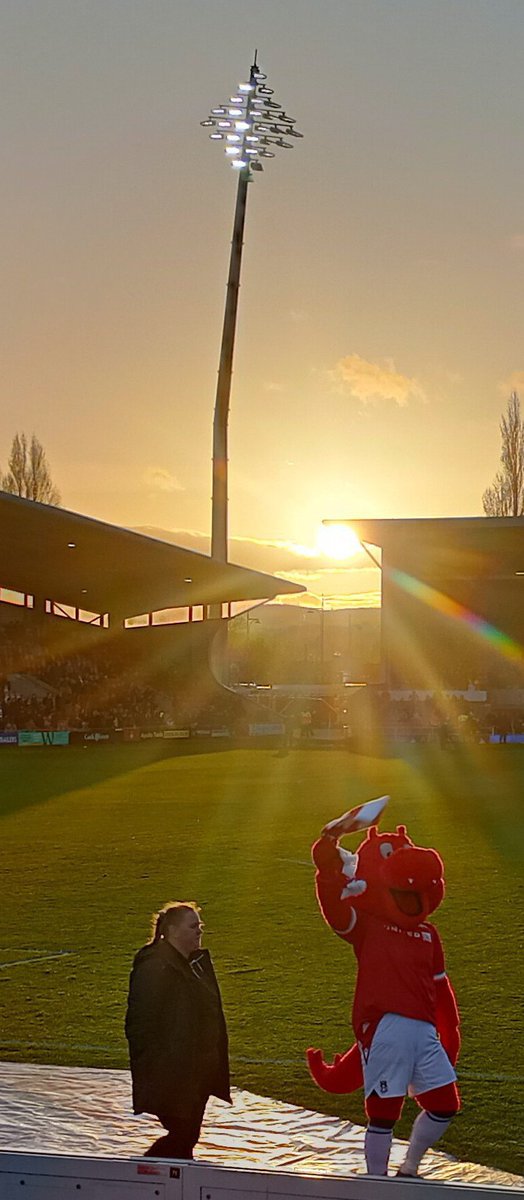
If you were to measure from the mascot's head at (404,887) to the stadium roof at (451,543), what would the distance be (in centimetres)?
4280

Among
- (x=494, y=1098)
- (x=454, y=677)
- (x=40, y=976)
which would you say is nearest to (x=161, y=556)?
(x=454, y=677)

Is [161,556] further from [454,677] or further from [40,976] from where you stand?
[40,976]

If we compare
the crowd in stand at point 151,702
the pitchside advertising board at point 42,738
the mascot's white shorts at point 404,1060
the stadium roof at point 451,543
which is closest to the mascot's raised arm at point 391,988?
the mascot's white shorts at point 404,1060

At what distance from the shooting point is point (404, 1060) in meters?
4.75

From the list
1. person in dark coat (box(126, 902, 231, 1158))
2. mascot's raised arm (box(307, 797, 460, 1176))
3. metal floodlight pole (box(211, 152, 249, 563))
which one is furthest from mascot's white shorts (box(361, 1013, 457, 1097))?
metal floodlight pole (box(211, 152, 249, 563))

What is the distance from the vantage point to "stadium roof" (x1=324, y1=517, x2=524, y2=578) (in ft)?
161

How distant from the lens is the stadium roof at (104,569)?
37.9m

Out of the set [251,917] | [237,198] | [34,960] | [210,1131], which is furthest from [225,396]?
[210,1131]

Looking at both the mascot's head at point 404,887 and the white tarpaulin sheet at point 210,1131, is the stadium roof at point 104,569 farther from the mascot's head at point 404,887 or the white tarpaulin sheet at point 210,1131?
the mascot's head at point 404,887

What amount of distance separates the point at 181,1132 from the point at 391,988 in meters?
0.97

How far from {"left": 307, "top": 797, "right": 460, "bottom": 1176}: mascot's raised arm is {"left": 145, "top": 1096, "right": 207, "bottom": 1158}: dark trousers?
0.47 meters

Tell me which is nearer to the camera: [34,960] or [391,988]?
[391,988]

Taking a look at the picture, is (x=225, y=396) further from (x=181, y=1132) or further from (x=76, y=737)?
(x=181, y=1132)

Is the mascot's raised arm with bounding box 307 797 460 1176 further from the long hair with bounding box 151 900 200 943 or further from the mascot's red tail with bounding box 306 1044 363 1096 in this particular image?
the long hair with bounding box 151 900 200 943
